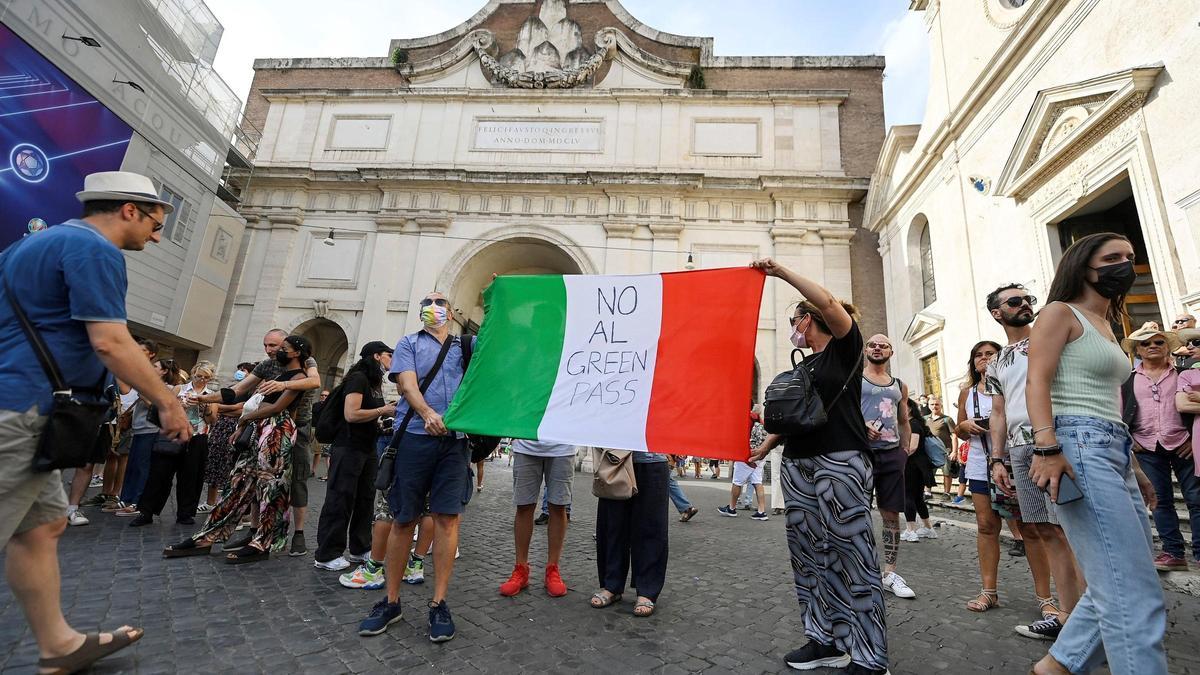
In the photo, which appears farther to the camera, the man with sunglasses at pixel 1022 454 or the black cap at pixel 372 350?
the black cap at pixel 372 350

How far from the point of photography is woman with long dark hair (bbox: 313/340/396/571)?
404cm

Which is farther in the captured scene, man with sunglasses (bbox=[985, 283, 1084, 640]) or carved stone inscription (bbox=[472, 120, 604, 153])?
carved stone inscription (bbox=[472, 120, 604, 153])

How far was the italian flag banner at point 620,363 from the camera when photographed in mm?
2752

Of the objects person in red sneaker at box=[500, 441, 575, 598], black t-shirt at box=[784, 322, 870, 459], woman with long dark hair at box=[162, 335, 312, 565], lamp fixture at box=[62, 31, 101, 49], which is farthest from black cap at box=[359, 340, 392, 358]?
lamp fixture at box=[62, 31, 101, 49]

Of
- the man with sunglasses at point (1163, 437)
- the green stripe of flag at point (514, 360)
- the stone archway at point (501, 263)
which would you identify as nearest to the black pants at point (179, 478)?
the green stripe of flag at point (514, 360)

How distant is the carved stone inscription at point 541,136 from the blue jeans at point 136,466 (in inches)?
596

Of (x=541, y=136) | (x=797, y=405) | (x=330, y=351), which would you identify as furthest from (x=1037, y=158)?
(x=330, y=351)

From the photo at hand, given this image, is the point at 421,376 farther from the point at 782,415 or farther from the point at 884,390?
the point at 884,390

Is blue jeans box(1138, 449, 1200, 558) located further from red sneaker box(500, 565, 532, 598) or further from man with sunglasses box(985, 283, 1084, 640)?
red sneaker box(500, 565, 532, 598)

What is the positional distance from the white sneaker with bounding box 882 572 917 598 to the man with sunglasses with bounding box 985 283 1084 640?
0.73 metres

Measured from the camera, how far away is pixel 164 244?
47.7 feet

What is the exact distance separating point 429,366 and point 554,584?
1.74 metres

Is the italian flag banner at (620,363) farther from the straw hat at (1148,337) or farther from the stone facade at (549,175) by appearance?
the stone facade at (549,175)

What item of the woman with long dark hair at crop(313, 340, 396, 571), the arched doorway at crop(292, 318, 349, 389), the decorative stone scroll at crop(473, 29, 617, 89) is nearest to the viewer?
the woman with long dark hair at crop(313, 340, 396, 571)
